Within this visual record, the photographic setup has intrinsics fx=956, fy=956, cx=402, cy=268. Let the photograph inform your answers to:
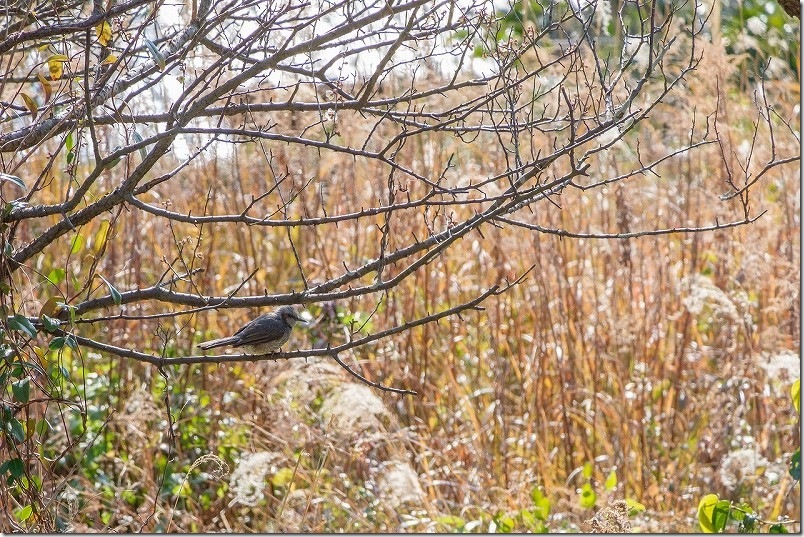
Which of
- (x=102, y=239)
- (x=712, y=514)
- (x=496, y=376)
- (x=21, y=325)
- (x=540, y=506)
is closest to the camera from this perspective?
(x=21, y=325)

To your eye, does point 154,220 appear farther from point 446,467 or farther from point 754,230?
point 754,230

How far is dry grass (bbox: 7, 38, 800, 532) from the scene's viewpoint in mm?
3838

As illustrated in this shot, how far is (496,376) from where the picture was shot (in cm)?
409

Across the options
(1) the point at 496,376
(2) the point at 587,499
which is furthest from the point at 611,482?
(1) the point at 496,376

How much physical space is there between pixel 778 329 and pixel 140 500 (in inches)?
112

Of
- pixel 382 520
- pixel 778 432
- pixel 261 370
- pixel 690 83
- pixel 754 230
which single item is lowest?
pixel 382 520

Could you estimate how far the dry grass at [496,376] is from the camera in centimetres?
384

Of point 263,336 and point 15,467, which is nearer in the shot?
point 15,467

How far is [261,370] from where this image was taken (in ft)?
13.8

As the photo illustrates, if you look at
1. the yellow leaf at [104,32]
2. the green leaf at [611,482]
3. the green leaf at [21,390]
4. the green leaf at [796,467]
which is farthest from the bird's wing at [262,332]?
the green leaf at [796,467]

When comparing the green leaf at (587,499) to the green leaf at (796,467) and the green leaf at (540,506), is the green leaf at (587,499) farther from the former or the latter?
the green leaf at (796,467)

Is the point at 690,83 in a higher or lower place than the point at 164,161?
higher

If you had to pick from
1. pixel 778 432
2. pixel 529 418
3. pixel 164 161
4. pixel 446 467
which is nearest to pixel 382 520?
pixel 446 467

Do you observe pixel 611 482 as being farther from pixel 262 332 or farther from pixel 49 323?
pixel 49 323
